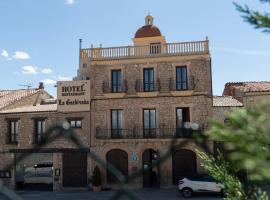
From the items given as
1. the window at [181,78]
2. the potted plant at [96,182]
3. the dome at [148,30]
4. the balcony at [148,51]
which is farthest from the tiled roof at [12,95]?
the window at [181,78]

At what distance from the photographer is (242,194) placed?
9.09ft

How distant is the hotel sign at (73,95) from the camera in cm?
2995

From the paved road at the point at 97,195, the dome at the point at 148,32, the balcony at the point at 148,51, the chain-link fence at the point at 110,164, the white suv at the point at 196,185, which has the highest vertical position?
the dome at the point at 148,32

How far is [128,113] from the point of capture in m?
28.9

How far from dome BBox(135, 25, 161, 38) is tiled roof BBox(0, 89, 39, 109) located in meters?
12.3

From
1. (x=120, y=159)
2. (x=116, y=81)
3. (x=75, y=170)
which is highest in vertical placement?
(x=116, y=81)

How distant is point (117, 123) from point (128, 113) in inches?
44.1

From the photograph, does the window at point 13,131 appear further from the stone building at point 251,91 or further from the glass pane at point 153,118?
the stone building at point 251,91

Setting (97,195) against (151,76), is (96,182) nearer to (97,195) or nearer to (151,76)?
(97,195)

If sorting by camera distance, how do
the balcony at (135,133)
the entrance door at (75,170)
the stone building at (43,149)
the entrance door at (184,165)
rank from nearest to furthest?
the entrance door at (184,165) → the balcony at (135,133) → the entrance door at (75,170) → the stone building at (43,149)

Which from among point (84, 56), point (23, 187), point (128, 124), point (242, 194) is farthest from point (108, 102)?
point (242, 194)

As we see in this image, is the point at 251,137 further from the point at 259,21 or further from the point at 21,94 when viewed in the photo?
the point at 21,94

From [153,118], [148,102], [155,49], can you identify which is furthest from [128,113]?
[155,49]

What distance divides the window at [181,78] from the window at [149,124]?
8.49 ft
